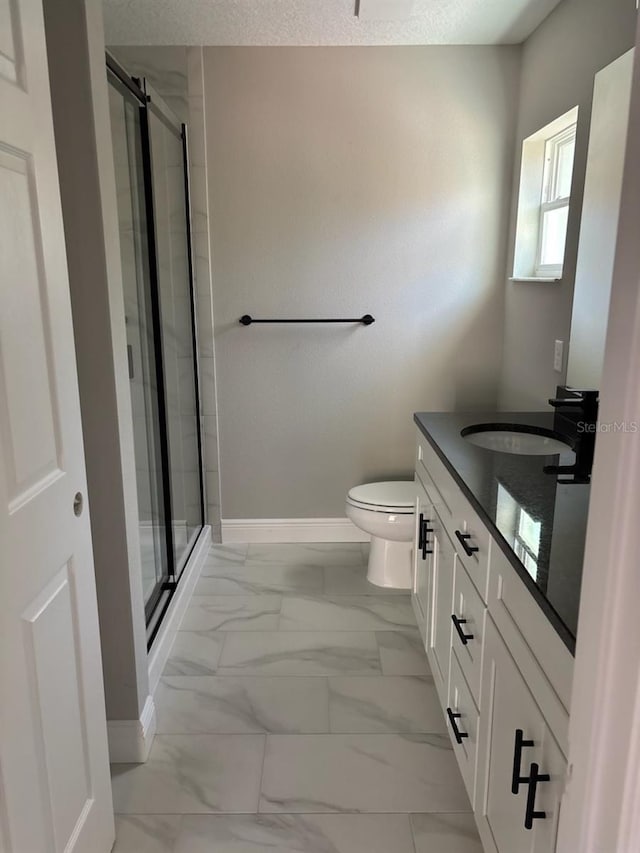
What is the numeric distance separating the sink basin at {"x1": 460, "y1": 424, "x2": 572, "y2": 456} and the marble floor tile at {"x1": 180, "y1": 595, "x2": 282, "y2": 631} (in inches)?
44.9

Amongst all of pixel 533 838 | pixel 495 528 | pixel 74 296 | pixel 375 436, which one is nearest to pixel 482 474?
pixel 495 528

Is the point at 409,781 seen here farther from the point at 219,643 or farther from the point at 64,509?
the point at 64,509

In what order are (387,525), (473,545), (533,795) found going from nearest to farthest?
(533,795) < (473,545) < (387,525)

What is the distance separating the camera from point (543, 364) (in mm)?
2693

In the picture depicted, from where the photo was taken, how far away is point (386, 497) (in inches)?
116

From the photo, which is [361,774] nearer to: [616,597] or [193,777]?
[193,777]

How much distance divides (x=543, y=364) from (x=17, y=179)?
215cm

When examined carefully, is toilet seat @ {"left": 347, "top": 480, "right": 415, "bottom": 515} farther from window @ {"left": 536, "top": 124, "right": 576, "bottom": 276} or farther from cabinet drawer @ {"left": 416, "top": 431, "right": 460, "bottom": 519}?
window @ {"left": 536, "top": 124, "right": 576, "bottom": 276}

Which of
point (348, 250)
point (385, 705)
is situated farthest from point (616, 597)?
point (348, 250)

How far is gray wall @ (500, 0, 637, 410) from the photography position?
212 cm

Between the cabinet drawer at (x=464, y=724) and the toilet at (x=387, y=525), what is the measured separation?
1018 millimetres

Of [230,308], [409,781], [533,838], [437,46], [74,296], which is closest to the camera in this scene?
[533,838]

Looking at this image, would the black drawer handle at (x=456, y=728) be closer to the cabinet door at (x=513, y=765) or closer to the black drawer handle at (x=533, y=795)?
the cabinet door at (x=513, y=765)

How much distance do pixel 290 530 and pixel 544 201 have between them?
2.05m
